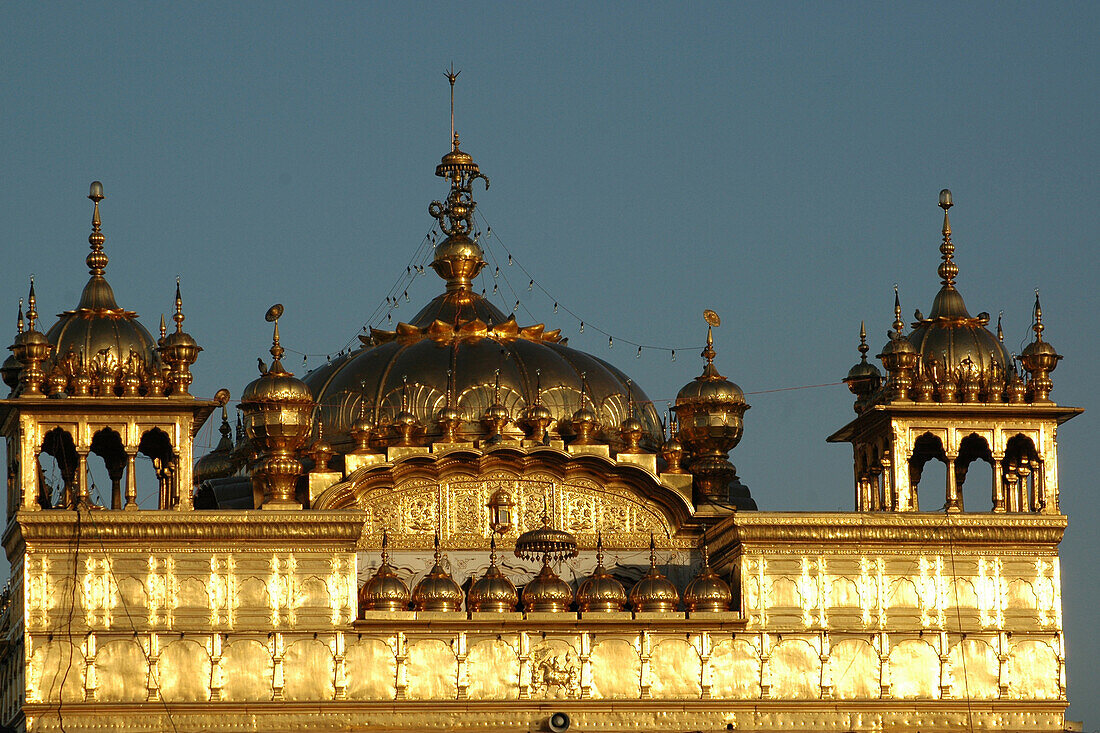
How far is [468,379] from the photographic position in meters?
53.4

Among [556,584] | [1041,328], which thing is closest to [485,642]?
[556,584]

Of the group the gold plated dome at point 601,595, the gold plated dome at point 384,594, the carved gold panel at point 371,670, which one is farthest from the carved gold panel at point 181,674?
the gold plated dome at point 601,595

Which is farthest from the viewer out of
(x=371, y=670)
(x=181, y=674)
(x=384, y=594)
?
(x=384, y=594)

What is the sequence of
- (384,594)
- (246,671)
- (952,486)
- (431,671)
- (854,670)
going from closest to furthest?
(246,671)
(431,671)
(384,594)
(854,670)
(952,486)

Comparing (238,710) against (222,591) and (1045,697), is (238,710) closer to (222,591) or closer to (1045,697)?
(222,591)

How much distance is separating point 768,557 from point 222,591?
9152 mm

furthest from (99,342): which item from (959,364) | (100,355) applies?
(959,364)

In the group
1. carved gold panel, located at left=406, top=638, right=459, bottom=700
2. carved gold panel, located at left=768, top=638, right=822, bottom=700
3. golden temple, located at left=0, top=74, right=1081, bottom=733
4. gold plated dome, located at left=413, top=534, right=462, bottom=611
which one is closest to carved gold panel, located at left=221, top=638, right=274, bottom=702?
golden temple, located at left=0, top=74, right=1081, bottom=733

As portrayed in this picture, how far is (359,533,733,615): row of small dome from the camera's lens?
4791cm

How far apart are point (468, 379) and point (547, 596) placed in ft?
21.5

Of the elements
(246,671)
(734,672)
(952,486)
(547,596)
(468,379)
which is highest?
(468,379)

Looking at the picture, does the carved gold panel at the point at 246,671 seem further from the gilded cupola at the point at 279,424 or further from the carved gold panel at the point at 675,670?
the carved gold panel at the point at 675,670

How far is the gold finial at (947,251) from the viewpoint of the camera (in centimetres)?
5216

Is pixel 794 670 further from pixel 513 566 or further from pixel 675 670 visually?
pixel 513 566
